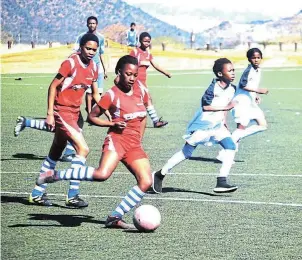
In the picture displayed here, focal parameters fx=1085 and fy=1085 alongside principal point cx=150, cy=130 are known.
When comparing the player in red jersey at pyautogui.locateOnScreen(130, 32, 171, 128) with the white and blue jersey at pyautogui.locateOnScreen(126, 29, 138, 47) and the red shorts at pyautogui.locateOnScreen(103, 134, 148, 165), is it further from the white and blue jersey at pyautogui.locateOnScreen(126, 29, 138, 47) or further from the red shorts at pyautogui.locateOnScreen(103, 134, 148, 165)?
the white and blue jersey at pyautogui.locateOnScreen(126, 29, 138, 47)

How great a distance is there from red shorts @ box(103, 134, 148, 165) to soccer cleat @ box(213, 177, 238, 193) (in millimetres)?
2571

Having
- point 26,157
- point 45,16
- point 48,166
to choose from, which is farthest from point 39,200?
point 45,16

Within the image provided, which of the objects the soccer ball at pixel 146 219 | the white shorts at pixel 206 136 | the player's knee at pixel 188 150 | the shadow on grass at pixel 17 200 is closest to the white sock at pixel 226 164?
the white shorts at pixel 206 136

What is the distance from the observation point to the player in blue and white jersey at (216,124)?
44.1 ft

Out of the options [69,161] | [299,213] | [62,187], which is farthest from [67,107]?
[69,161]

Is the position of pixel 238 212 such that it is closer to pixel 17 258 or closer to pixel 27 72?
pixel 17 258

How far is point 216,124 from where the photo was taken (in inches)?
548

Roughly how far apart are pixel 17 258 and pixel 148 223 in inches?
65.7

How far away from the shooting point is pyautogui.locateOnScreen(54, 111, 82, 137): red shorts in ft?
41.0

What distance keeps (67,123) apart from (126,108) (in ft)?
5.52

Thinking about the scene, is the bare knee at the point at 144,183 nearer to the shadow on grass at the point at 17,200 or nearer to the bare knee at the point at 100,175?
the bare knee at the point at 100,175

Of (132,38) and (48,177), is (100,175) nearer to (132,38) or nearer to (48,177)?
(48,177)

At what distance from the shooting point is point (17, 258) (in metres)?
9.52

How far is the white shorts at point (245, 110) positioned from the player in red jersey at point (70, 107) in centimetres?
529
